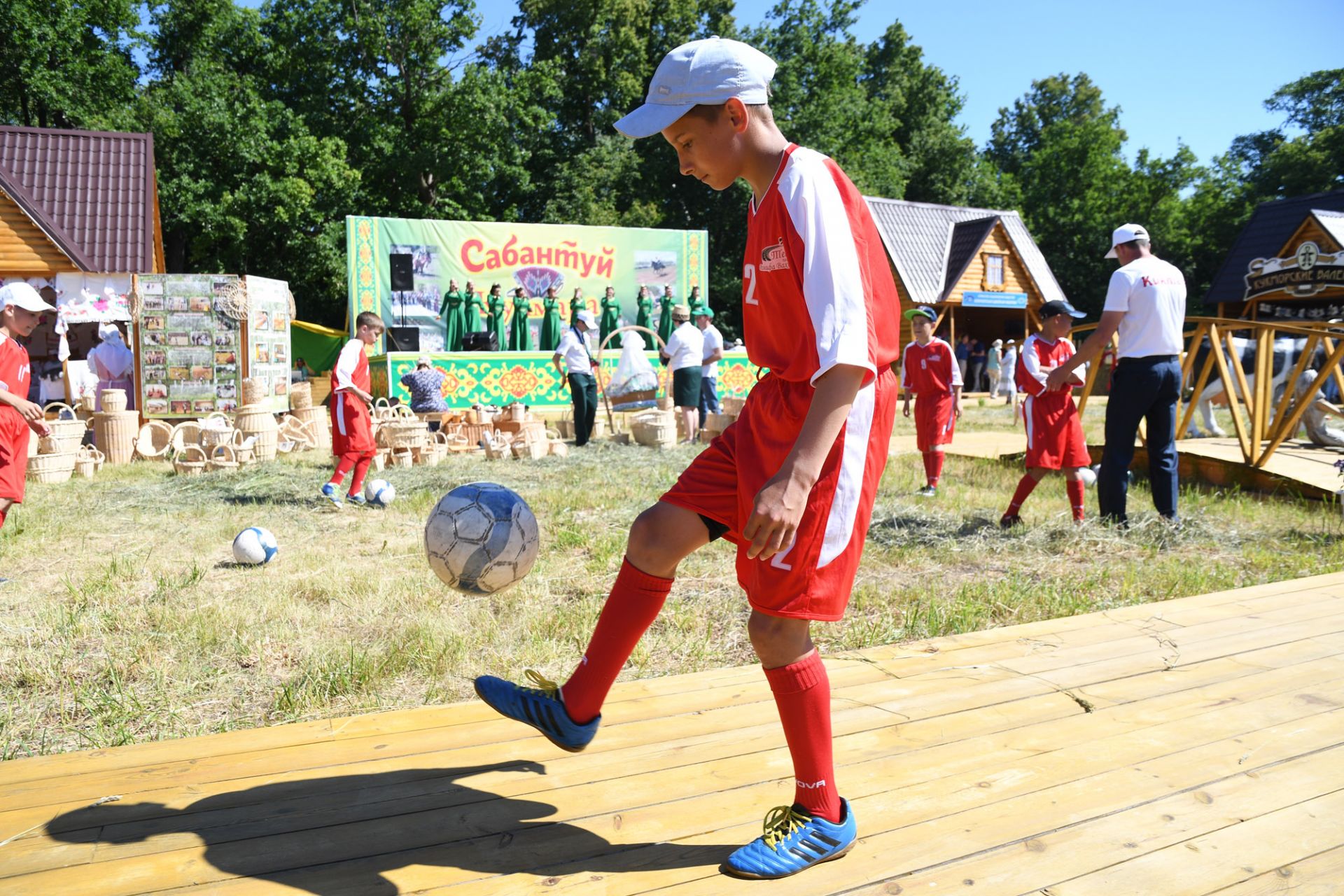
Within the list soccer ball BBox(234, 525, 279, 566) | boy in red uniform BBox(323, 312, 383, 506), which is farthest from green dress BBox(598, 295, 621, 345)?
soccer ball BBox(234, 525, 279, 566)

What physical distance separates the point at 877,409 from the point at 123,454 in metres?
13.3

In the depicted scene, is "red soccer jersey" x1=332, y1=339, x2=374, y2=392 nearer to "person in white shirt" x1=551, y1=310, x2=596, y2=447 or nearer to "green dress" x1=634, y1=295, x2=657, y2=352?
"person in white shirt" x1=551, y1=310, x2=596, y2=447

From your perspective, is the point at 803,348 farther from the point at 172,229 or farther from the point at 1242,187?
the point at 1242,187

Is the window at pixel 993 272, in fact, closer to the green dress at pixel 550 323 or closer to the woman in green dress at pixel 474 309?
the green dress at pixel 550 323

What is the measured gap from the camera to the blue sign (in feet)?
109

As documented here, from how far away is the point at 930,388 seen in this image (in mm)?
9328

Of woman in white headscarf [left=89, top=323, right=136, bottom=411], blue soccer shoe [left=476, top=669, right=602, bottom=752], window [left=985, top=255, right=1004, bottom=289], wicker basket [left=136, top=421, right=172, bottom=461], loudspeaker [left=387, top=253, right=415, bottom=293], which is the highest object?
window [left=985, top=255, right=1004, bottom=289]

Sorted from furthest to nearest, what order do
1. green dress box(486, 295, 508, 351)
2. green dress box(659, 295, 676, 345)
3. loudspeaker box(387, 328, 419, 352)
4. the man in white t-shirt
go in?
green dress box(659, 295, 676, 345), green dress box(486, 295, 508, 351), loudspeaker box(387, 328, 419, 352), the man in white t-shirt

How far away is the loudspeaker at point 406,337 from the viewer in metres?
21.3

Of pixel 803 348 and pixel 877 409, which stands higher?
pixel 803 348

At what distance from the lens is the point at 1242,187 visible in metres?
49.1

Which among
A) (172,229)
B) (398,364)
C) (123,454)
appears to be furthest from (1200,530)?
(172,229)

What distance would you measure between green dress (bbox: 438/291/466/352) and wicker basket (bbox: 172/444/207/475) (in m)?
11.2

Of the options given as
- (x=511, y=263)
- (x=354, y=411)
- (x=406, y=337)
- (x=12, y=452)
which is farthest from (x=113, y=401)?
(x=511, y=263)
